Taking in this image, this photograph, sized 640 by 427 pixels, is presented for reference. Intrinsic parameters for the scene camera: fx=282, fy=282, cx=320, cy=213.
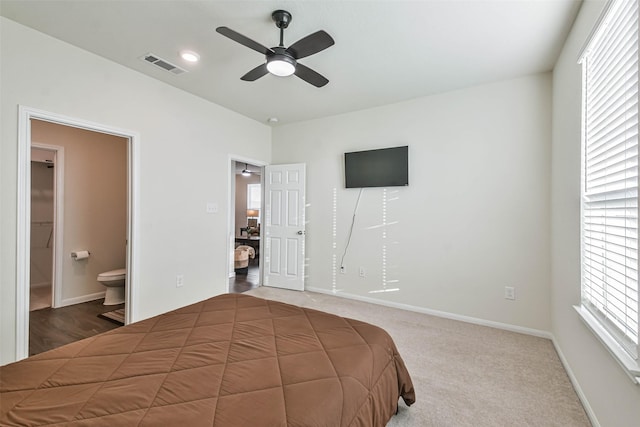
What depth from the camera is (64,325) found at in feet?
10.2

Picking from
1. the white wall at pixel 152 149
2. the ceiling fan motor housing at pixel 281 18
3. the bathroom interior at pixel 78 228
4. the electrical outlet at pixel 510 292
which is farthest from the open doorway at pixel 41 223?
the electrical outlet at pixel 510 292

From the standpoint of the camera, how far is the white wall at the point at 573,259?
56.4 inches

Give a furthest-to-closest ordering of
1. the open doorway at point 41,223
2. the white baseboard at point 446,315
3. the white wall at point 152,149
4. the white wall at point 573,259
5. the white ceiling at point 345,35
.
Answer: the open doorway at point 41,223
the white baseboard at point 446,315
the white wall at point 152,149
the white ceiling at point 345,35
the white wall at point 573,259

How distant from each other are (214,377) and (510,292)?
10.3 ft

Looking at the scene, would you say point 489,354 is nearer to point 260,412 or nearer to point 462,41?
point 260,412

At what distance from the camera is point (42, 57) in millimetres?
2338

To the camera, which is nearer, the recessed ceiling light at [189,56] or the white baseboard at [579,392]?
the white baseboard at [579,392]

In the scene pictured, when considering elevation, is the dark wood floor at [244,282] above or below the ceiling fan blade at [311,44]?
below

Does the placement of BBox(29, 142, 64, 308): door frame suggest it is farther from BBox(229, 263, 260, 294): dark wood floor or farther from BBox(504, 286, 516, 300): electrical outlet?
BBox(504, 286, 516, 300): electrical outlet

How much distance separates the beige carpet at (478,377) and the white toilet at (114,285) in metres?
3.12

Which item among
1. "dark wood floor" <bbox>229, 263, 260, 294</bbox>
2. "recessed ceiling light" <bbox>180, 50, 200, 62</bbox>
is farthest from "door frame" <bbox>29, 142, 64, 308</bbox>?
"recessed ceiling light" <bbox>180, 50, 200, 62</bbox>

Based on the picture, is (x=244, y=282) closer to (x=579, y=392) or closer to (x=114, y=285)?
(x=114, y=285)

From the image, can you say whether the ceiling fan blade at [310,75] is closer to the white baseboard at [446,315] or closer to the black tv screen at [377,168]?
the black tv screen at [377,168]

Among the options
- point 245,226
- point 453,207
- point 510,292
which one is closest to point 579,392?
point 510,292
